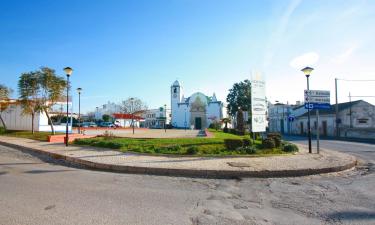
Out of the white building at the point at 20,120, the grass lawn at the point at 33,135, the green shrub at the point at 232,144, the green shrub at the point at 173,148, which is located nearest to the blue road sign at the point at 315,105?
the green shrub at the point at 232,144

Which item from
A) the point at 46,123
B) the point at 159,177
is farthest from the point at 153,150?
the point at 46,123

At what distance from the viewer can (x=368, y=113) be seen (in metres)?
43.2

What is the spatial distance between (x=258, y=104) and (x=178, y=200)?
12854 mm

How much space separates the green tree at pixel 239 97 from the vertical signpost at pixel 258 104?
4031 centimetres

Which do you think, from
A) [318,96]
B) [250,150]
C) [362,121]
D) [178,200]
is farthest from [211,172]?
[362,121]

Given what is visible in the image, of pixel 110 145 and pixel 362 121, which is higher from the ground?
pixel 362 121

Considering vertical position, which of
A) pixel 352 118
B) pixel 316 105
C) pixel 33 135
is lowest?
pixel 33 135

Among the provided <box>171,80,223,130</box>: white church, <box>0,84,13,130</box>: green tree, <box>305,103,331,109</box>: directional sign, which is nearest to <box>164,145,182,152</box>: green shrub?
<box>305,103,331,109</box>: directional sign

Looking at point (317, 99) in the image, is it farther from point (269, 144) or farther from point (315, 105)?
point (269, 144)

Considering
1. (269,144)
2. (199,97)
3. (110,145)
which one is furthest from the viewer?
(199,97)

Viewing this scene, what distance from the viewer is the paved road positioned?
16.2 ft

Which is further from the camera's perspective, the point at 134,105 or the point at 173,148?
the point at 134,105

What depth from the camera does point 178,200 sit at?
6.14m

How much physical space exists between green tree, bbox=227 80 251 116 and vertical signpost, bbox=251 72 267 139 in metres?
40.3
